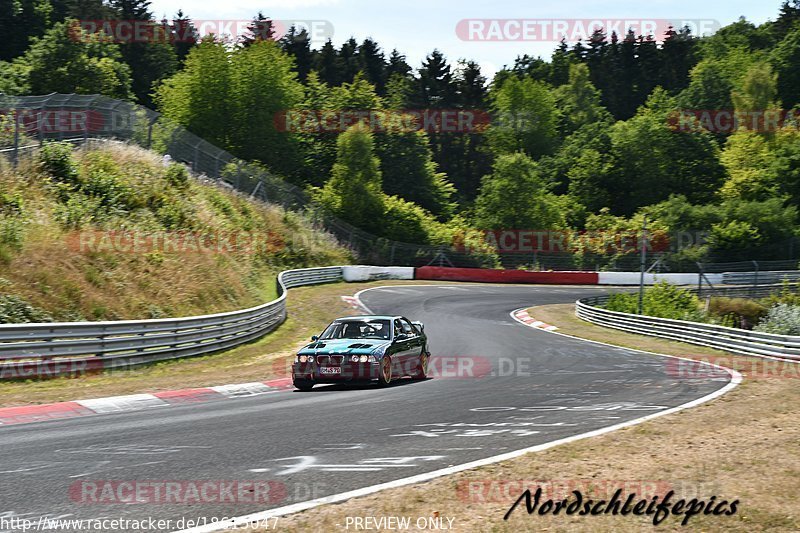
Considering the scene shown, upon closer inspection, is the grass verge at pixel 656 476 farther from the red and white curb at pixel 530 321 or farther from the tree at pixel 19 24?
the tree at pixel 19 24

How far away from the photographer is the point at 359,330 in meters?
15.8

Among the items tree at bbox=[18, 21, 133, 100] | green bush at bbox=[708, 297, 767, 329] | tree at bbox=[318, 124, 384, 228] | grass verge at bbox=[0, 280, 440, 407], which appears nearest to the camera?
grass verge at bbox=[0, 280, 440, 407]

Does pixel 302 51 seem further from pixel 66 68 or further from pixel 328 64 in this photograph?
pixel 66 68

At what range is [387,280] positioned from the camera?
2041 inches

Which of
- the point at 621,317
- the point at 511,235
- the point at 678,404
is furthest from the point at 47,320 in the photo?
the point at 511,235

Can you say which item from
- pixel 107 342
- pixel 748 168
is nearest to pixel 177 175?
pixel 107 342

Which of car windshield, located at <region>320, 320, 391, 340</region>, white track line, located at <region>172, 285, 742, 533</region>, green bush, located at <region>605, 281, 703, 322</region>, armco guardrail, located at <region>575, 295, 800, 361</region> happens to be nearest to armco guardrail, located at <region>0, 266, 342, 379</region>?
car windshield, located at <region>320, 320, 391, 340</region>

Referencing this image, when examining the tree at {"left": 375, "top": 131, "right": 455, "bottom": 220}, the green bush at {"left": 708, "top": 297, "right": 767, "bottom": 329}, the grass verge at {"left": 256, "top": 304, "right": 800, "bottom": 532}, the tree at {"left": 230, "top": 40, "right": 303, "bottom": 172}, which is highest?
the tree at {"left": 230, "top": 40, "right": 303, "bottom": 172}

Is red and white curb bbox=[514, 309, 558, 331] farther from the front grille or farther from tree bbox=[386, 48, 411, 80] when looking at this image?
tree bbox=[386, 48, 411, 80]

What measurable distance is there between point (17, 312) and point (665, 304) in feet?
93.4

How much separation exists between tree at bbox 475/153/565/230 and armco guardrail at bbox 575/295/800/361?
32.1 metres

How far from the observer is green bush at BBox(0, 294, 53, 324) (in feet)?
58.9

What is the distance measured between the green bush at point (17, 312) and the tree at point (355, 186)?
148ft

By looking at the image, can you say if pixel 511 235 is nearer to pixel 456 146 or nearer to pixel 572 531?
pixel 456 146
